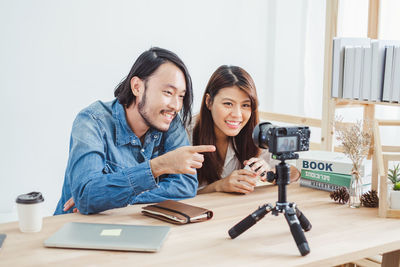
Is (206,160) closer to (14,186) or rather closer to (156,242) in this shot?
(156,242)

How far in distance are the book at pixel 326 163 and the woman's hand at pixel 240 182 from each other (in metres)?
0.24

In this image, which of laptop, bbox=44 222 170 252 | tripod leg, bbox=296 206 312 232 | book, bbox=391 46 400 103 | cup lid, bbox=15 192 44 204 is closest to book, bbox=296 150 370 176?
book, bbox=391 46 400 103

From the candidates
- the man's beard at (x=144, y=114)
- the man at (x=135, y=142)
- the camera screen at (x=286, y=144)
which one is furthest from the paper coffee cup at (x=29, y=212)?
the camera screen at (x=286, y=144)

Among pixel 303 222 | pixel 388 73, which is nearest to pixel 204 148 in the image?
pixel 303 222

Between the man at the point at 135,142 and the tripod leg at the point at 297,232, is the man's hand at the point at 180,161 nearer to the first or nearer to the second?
the man at the point at 135,142

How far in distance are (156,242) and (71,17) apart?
246 centimetres

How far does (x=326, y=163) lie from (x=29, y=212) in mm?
1144

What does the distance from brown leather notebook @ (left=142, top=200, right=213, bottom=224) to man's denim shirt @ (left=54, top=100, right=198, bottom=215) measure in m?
0.07

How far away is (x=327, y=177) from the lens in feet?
6.25

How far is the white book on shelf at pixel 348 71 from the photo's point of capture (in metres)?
2.29

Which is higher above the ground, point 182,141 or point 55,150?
point 182,141

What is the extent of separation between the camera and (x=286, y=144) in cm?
138

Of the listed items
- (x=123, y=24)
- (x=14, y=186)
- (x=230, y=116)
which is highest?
(x=123, y=24)

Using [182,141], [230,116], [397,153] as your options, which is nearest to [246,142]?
[230,116]
